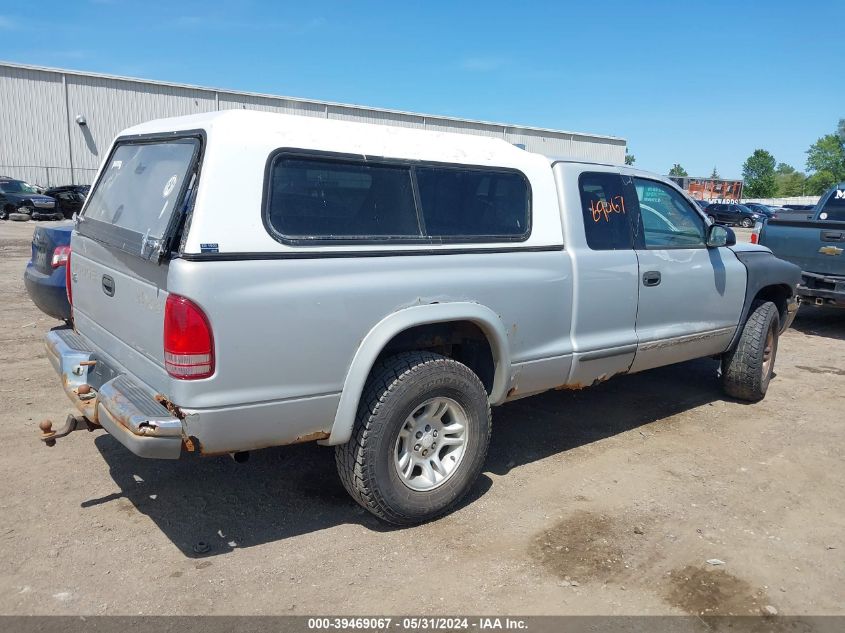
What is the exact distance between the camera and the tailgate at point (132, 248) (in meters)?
3.15

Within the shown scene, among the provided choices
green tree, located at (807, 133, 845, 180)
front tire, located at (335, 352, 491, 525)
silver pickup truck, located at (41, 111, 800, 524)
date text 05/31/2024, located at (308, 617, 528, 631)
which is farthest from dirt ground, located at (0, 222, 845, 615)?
green tree, located at (807, 133, 845, 180)

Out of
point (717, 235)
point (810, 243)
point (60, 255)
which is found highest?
point (717, 235)

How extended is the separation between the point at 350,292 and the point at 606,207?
2150 millimetres

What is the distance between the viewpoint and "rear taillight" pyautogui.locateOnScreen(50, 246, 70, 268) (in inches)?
224

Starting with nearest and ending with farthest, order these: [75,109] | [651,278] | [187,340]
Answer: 1. [187,340]
2. [651,278]
3. [75,109]

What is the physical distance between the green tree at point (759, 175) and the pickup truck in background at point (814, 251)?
9855 centimetres

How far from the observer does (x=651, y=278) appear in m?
4.83

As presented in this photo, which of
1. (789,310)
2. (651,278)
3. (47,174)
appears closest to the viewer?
(651,278)

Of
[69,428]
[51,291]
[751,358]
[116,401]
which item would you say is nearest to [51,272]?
[51,291]

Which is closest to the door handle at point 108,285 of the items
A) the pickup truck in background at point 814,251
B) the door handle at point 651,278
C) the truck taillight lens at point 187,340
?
the truck taillight lens at point 187,340

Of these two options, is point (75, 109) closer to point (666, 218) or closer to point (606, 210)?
point (666, 218)

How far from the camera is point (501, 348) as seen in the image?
3.98 m

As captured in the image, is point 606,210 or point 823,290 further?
point 823,290

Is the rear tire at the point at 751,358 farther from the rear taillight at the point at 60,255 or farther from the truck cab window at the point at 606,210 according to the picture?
the rear taillight at the point at 60,255
